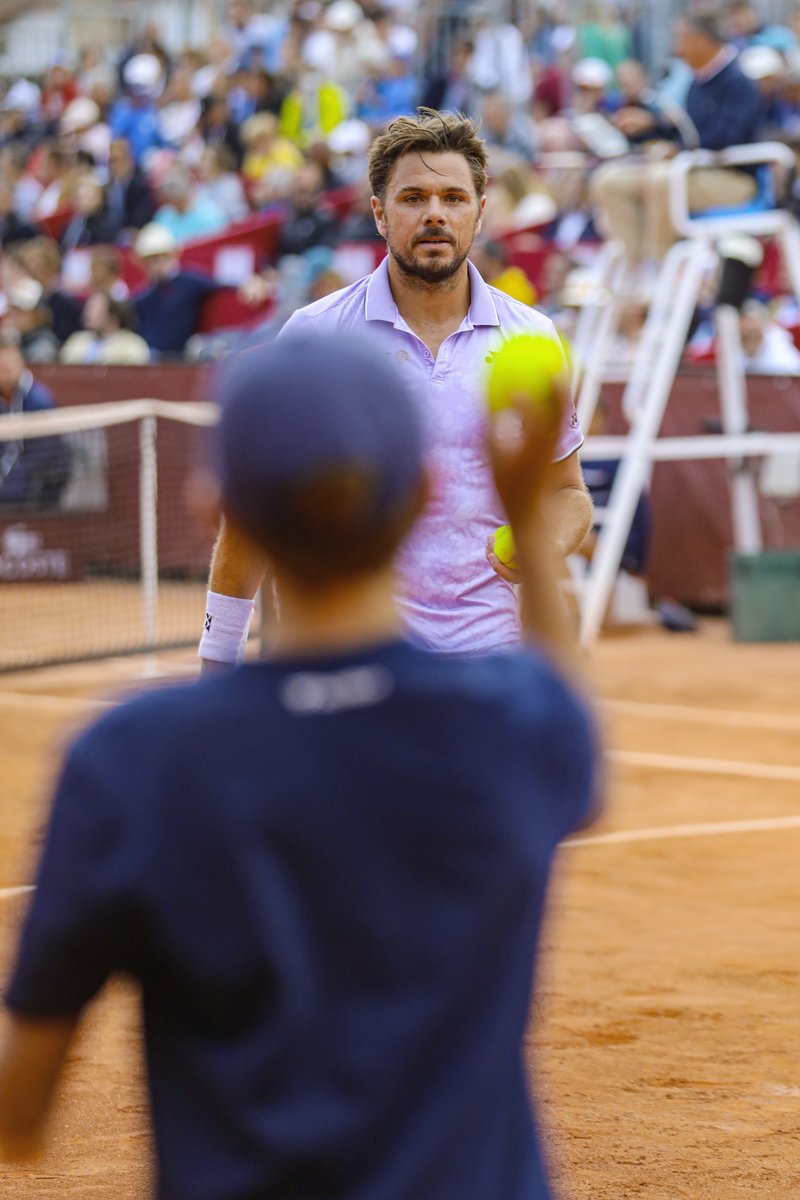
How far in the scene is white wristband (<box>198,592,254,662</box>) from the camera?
4.53 m

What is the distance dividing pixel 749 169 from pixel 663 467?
2.80 metres

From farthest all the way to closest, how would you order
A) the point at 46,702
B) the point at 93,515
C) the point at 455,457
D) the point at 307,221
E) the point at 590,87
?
1. the point at 590,87
2. the point at 307,221
3. the point at 93,515
4. the point at 46,702
5. the point at 455,457

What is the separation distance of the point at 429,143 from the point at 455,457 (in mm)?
818

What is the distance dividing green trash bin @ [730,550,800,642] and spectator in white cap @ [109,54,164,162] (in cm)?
1318

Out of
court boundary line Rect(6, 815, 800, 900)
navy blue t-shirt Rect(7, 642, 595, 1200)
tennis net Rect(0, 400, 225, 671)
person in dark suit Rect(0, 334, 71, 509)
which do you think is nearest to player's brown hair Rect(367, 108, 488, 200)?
navy blue t-shirt Rect(7, 642, 595, 1200)

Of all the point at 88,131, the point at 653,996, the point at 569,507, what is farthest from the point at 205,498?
the point at 88,131

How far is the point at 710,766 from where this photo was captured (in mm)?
9594

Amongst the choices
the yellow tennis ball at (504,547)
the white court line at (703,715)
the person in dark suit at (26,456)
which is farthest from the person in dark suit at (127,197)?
the yellow tennis ball at (504,547)

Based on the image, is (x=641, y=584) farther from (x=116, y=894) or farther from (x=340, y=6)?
(x=116, y=894)

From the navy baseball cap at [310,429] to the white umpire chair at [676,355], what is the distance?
36.7 feet

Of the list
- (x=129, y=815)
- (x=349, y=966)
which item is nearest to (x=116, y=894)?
(x=129, y=815)

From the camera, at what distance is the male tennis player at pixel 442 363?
4516 mm

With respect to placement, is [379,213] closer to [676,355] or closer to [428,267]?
[428,267]

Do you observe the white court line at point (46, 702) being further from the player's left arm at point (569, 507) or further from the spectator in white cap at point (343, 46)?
the spectator in white cap at point (343, 46)
